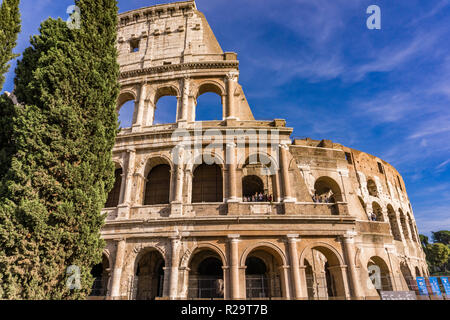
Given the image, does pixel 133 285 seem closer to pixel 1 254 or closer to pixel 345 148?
pixel 1 254

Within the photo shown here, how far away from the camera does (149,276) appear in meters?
13.8

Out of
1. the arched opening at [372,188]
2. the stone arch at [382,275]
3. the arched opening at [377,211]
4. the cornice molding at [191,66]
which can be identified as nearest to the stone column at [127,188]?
the cornice molding at [191,66]

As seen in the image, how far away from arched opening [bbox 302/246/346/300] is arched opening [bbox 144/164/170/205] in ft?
27.4

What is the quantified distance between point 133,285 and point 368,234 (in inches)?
537

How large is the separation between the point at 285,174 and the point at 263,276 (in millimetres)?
5451

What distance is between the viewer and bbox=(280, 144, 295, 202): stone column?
43.9 feet

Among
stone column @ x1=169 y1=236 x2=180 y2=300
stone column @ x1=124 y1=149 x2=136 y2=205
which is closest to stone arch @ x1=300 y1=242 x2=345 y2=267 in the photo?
stone column @ x1=169 y1=236 x2=180 y2=300

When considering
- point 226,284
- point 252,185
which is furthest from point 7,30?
point 252,185

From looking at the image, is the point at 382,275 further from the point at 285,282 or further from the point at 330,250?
the point at 285,282

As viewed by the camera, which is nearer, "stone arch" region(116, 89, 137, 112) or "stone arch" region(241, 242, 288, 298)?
"stone arch" region(241, 242, 288, 298)

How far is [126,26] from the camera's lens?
18.9m

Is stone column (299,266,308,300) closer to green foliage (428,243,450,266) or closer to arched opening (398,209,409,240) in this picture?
arched opening (398,209,409,240)

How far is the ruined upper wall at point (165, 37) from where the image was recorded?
16891 millimetres
